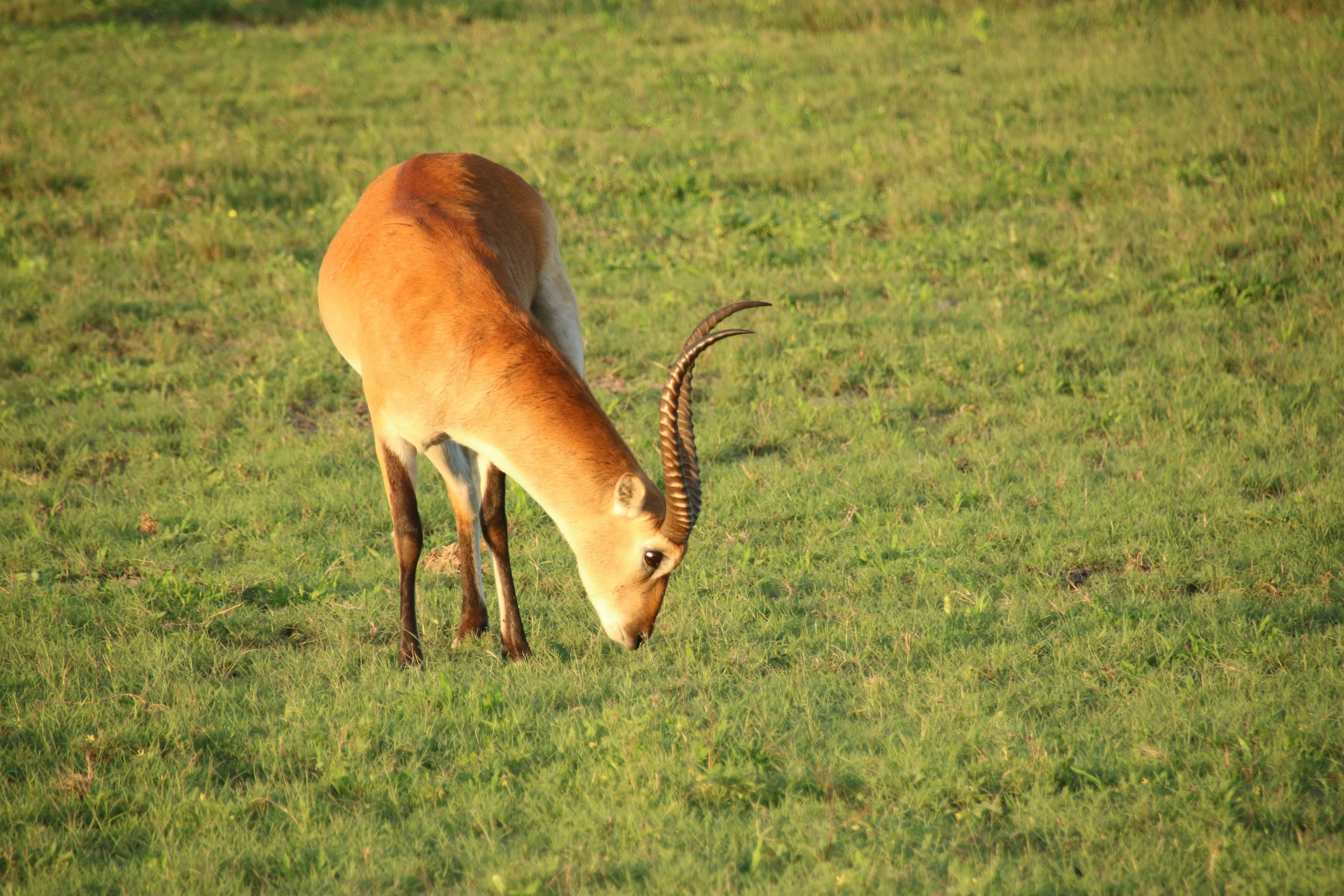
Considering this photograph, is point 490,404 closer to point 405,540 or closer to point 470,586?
point 405,540

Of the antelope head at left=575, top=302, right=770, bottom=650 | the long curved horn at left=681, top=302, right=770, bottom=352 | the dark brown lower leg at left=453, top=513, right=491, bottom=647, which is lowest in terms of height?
the dark brown lower leg at left=453, top=513, right=491, bottom=647

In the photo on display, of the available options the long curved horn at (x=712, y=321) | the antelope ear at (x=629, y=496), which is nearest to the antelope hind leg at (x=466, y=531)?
the antelope ear at (x=629, y=496)

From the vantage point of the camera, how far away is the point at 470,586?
15.7 ft

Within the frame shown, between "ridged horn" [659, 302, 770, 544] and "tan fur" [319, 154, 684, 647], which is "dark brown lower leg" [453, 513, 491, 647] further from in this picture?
"ridged horn" [659, 302, 770, 544]

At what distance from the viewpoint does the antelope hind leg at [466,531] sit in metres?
4.72

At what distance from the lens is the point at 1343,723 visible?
→ 3850mm

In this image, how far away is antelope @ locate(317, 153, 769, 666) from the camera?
4.06 meters

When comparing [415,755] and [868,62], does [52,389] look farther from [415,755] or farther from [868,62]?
[868,62]

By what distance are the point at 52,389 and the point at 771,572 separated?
4.73 m

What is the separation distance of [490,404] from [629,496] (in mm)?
635

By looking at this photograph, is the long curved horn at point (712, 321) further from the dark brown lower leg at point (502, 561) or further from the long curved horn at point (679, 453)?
the dark brown lower leg at point (502, 561)

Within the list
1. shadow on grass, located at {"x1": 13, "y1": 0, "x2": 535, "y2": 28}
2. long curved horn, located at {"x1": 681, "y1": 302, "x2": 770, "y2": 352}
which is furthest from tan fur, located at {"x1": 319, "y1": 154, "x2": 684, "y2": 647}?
Result: shadow on grass, located at {"x1": 13, "y1": 0, "x2": 535, "y2": 28}

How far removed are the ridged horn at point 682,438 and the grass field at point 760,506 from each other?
717 mm

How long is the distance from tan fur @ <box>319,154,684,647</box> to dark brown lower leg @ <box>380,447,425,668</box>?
0.05 meters
